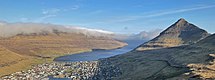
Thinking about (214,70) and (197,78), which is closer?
(197,78)

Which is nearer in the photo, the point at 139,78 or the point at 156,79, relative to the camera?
the point at 156,79

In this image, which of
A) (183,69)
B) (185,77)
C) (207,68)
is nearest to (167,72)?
(183,69)

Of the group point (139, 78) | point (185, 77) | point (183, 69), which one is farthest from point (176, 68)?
point (185, 77)

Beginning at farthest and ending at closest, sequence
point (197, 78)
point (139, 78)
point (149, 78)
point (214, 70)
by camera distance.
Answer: point (139, 78) → point (149, 78) → point (214, 70) → point (197, 78)

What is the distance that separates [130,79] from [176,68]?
1081 inches

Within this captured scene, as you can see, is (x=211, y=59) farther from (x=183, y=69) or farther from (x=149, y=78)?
(x=149, y=78)

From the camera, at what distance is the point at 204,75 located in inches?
5625

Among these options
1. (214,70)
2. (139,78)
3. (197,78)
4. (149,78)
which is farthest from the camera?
(139,78)

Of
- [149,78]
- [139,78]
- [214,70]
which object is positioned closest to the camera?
[214,70]

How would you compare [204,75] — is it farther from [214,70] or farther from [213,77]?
[214,70]

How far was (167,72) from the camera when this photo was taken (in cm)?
18325

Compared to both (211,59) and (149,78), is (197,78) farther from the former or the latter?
(211,59)

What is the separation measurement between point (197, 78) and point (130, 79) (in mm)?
61739

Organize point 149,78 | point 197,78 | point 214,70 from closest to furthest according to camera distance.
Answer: point 197,78, point 214,70, point 149,78
